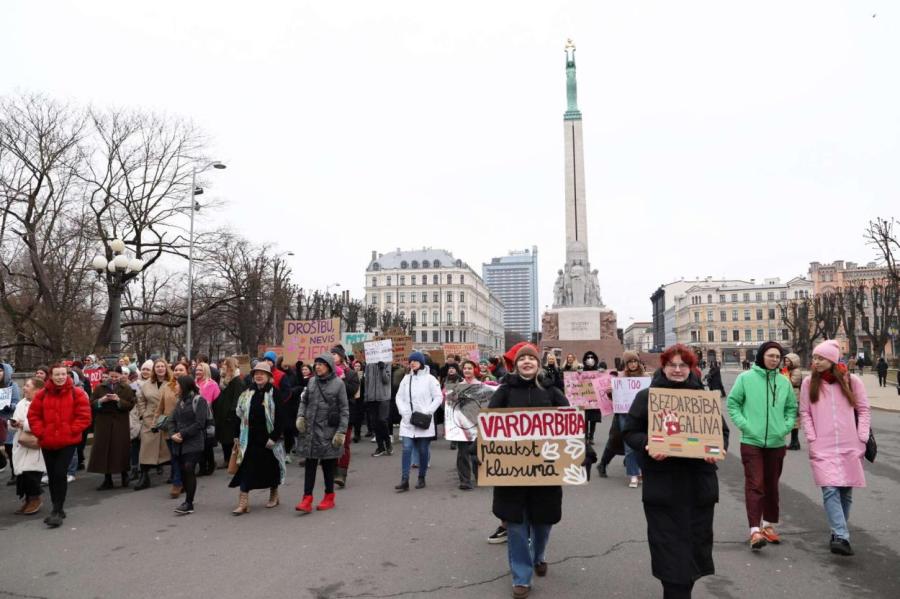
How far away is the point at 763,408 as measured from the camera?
5754 mm

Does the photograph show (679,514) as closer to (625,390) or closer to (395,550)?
(395,550)

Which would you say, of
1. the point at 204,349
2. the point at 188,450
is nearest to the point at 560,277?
the point at 188,450

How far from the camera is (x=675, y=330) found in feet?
422

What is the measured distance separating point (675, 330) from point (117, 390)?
130 m

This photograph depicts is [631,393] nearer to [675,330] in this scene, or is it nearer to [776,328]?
[776,328]

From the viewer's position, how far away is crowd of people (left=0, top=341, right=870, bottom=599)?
165 inches

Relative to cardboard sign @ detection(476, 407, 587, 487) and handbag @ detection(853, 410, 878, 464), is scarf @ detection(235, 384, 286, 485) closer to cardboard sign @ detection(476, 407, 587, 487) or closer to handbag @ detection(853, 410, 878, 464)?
cardboard sign @ detection(476, 407, 587, 487)

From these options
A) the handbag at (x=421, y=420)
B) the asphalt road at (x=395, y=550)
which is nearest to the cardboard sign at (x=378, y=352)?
the handbag at (x=421, y=420)

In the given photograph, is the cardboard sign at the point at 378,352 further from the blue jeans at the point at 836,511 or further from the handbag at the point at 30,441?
the blue jeans at the point at 836,511

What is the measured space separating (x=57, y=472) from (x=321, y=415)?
295 centimetres

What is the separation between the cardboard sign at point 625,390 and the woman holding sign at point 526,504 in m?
4.28

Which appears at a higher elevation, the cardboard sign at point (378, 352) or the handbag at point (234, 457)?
the cardboard sign at point (378, 352)

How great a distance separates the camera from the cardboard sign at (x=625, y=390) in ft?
29.8

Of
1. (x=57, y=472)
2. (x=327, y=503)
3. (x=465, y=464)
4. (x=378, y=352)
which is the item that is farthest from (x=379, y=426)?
(x=57, y=472)
